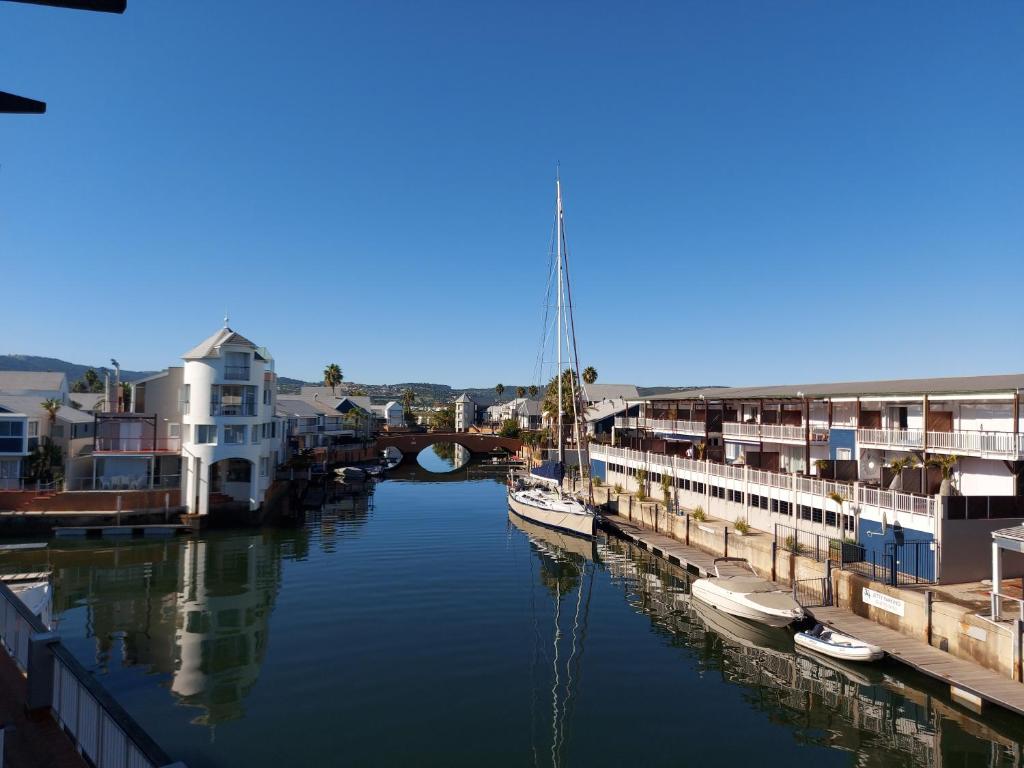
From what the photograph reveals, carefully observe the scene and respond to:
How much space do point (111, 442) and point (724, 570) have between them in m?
52.6

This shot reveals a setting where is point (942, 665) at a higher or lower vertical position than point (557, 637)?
higher

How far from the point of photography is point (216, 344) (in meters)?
55.0

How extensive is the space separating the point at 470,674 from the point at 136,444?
4589 cm

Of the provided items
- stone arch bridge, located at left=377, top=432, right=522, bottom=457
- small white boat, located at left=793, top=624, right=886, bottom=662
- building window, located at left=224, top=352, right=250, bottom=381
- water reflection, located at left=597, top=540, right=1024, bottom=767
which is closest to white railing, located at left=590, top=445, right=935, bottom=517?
small white boat, located at left=793, top=624, right=886, bottom=662

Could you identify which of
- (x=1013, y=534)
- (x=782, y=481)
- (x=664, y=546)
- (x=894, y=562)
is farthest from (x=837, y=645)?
(x=664, y=546)

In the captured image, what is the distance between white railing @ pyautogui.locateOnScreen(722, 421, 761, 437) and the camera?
4708cm

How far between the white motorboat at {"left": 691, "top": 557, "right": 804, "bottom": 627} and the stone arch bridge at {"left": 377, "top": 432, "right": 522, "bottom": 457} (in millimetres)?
81406

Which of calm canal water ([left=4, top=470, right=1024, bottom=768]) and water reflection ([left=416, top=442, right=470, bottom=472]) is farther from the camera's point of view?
water reflection ([left=416, top=442, right=470, bottom=472])

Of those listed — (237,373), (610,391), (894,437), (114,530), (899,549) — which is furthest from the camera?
(610,391)

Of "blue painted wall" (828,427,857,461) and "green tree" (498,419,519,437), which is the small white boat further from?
"green tree" (498,419,519,437)

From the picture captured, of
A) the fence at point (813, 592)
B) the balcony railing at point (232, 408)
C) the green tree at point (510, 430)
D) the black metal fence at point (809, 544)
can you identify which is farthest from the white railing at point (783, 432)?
the green tree at point (510, 430)

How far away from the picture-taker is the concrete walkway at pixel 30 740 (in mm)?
9656

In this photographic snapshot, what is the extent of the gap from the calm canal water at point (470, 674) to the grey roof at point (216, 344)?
18627 millimetres

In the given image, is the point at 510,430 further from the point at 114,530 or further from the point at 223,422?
the point at 114,530
